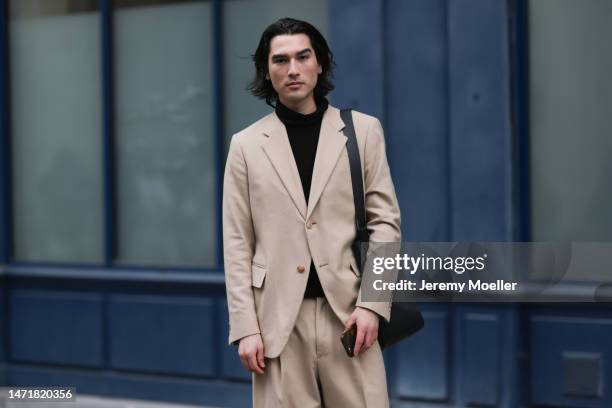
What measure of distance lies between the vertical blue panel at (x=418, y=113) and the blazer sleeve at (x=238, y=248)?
2972 millimetres

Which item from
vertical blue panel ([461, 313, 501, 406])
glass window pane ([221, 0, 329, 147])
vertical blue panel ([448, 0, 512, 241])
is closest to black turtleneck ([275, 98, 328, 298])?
vertical blue panel ([448, 0, 512, 241])

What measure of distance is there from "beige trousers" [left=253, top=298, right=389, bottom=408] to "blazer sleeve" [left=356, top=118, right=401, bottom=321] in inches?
6.7

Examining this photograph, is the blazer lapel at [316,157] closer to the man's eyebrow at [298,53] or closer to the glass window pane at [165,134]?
the man's eyebrow at [298,53]

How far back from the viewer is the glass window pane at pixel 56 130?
323 inches

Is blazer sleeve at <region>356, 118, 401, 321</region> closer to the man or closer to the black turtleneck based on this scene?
the man

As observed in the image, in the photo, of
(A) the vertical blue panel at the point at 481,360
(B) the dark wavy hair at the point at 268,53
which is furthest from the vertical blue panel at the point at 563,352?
(B) the dark wavy hair at the point at 268,53

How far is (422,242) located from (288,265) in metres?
3.04

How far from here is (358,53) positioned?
681 centimetres

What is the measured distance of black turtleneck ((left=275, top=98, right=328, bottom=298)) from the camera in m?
3.80

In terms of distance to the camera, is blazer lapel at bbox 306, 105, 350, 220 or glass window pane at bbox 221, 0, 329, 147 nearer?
blazer lapel at bbox 306, 105, 350, 220

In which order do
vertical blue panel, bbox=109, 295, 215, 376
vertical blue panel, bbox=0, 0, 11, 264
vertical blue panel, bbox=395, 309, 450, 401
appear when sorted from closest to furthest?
vertical blue panel, bbox=395, 309, 450, 401, vertical blue panel, bbox=109, 295, 215, 376, vertical blue panel, bbox=0, 0, 11, 264

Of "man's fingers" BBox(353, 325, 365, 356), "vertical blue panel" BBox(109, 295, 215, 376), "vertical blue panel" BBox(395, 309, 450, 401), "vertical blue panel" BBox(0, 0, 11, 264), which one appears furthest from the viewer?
"vertical blue panel" BBox(0, 0, 11, 264)

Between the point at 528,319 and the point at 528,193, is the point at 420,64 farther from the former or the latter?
the point at 528,319

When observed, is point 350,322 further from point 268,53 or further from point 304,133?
point 268,53
